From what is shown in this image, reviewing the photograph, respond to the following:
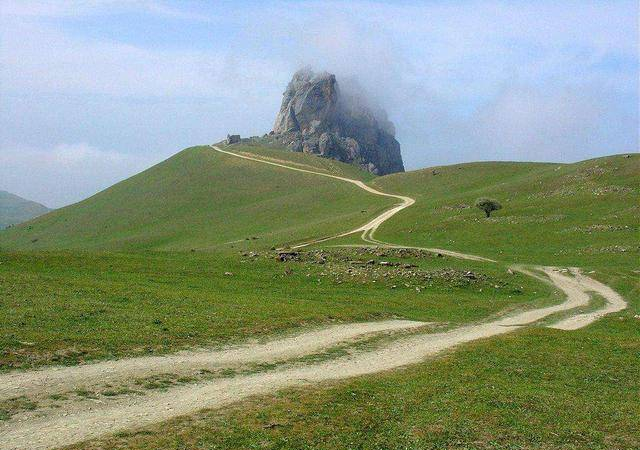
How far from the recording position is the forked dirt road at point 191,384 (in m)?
13.8

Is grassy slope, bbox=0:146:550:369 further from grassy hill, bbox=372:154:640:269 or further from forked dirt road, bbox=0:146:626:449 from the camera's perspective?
grassy hill, bbox=372:154:640:269

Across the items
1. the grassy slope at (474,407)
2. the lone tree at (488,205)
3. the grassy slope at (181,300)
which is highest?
the lone tree at (488,205)

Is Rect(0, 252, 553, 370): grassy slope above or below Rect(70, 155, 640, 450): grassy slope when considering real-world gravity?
above

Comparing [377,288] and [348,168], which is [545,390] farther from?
[348,168]

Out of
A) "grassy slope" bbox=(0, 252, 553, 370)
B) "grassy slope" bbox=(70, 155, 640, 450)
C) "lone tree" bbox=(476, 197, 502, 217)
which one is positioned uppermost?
"lone tree" bbox=(476, 197, 502, 217)

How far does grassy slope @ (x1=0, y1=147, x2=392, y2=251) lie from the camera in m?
102

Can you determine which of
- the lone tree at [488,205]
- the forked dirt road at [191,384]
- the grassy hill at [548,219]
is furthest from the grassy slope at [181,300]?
the lone tree at [488,205]

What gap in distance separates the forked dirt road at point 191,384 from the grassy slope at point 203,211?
179 feet

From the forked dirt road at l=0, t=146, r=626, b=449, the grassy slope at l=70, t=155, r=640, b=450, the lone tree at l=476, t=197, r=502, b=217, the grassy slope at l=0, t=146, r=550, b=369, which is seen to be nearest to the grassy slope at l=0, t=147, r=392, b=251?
the grassy slope at l=0, t=146, r=550, b=369

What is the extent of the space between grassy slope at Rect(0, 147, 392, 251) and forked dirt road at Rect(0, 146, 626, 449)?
2143 inches

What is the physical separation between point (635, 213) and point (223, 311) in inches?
2784

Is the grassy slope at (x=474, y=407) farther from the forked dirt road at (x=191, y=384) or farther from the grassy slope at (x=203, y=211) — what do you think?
the grassy slope at (x=203, y=211)

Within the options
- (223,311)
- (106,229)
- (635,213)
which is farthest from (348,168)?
(223,311)

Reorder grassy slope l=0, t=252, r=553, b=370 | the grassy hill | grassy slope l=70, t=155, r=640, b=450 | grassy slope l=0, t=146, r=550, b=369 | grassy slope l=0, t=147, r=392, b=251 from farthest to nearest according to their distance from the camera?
grassy slope l=0, t=147, r=392, b=251 → the grassy hill → grassy slope l=0, t=146, r=550, b=369 → grassy slope l=0, t=252, r=553, b=370 → grassy slope l=70, t=155, r=640, b=450
